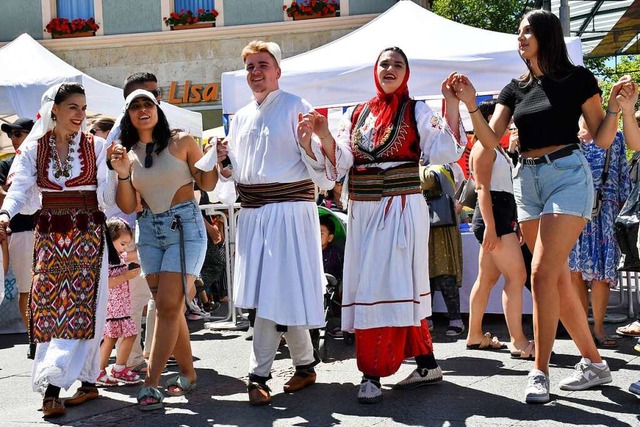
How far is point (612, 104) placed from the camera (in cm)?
515

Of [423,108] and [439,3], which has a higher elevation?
[439,3]

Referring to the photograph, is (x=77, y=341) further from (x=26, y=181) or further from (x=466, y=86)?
(x=466, y=86)

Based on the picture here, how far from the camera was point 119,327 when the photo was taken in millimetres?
6660

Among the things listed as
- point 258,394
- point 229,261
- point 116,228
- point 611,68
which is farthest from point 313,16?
point 258,394

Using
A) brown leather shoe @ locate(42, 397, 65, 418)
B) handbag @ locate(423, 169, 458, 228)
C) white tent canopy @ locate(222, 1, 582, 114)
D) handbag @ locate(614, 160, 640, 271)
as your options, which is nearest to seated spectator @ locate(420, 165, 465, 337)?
handbag @ locate(423, 169, 458, 228)

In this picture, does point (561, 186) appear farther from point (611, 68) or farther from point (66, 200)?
point (611, 68)

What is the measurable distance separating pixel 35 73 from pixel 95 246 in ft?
18.1

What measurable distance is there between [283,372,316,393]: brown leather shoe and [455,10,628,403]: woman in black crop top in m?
1.46

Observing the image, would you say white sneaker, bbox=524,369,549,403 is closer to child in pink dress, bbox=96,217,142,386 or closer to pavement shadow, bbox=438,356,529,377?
pavement shadow, bbox=438,356,529,377

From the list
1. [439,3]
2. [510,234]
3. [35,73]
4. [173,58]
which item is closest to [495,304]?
[510,234]

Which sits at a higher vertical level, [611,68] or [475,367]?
[611,68]

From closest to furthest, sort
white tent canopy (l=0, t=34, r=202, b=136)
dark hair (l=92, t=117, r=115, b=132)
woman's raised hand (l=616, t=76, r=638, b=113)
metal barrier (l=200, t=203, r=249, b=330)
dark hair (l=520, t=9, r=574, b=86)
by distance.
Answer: woman's raised hand (l=616, t=76, r=638, b=113)
dark hair (l=520, t=9, r=574, b=86)
dark hair (l=92, t=117, r=115, b=132)
metal barrier (l=200, t=203, r=249, b=330)
white tent canopy (l=0, t=34, r=202, b=136)

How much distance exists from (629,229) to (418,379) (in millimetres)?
2358

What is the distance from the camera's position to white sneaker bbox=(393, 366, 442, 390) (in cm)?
582
